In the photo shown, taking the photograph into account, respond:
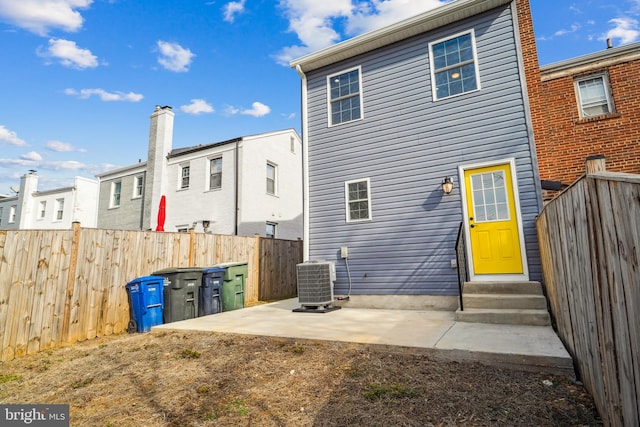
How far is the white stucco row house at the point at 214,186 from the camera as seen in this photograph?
43.0ft

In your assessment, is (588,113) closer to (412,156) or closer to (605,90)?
(605,90)

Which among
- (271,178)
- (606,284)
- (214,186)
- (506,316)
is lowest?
(506,316)

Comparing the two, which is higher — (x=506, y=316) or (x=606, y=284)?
(x=606, y=284)

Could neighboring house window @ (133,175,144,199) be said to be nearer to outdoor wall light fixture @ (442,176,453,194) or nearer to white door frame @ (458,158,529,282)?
outdoor wall light fixture @ (442,176,453,194)

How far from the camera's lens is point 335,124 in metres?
8.02

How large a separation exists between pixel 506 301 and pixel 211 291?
19.3ft

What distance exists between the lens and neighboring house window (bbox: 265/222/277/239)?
14102mm

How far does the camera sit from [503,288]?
209 inches

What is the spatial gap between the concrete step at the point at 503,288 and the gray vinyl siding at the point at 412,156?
378 mm

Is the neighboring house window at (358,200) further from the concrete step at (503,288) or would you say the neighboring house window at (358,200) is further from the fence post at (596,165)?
the fence post at (596,165)

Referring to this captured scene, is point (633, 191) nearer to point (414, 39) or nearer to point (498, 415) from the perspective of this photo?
point (498, 415)

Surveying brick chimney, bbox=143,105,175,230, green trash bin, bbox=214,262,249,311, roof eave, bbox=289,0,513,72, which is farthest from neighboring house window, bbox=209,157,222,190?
roof eave, bbox=289,0,513,72

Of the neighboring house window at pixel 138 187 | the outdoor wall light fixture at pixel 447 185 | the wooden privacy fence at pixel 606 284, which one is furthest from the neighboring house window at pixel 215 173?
the wooden privacy fence at pixel 606 284

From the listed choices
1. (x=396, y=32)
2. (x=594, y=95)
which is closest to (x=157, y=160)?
(x=396, y=32)
